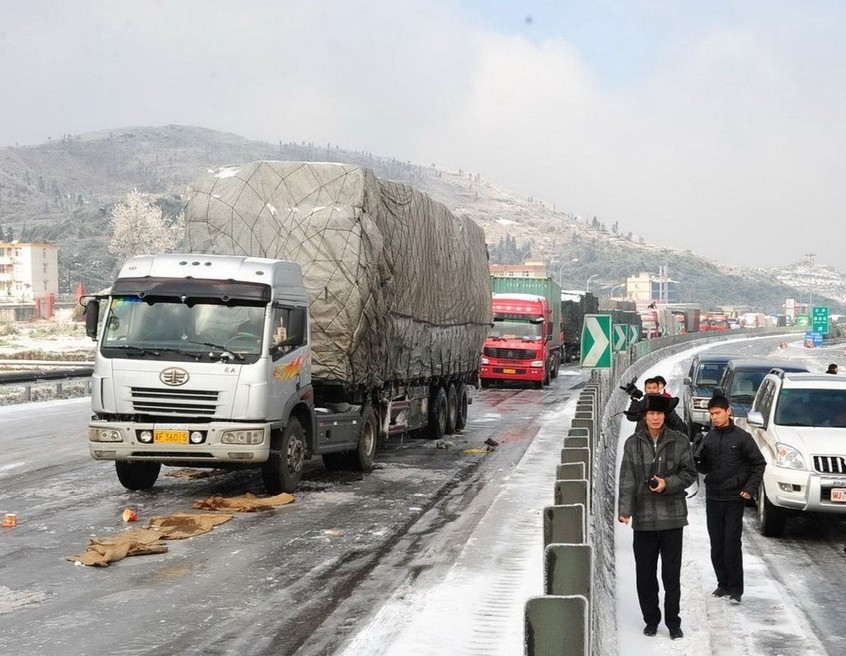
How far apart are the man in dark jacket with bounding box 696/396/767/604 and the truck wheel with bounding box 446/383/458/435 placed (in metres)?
13.3

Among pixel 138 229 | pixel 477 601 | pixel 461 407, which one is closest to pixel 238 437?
pixel 477 601

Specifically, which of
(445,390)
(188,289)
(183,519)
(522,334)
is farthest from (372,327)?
(522,334)

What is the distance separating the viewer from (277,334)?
13.7m

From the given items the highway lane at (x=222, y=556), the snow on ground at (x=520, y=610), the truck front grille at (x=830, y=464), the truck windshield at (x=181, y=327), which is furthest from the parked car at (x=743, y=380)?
the truck windshield at (x=181, y=327)

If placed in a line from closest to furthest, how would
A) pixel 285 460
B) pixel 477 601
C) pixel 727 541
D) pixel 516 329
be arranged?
pixel 477 601
pixel 727 541
pixel 285 460
pixel 516 329

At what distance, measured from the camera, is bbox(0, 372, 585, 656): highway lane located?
7820 mm

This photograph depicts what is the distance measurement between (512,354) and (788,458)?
2626cm

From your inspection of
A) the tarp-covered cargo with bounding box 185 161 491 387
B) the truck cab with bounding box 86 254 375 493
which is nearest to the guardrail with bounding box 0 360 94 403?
the tarp-covered cargo with bounding box 185 161 491 387

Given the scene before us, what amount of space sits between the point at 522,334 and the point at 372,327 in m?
23.3

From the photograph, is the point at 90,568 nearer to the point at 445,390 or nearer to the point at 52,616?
the point at 52,616

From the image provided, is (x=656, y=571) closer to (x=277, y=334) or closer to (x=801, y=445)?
(x=801, y=445)

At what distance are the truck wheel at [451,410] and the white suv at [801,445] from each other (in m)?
9.04

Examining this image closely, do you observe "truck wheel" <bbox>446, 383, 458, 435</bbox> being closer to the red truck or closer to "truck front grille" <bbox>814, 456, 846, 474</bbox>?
"truck front grille" <bbox>814, 456, 846, 474</bbox>

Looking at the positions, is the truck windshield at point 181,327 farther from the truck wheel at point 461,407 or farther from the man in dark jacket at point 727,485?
the truck wheel at point 461,407
